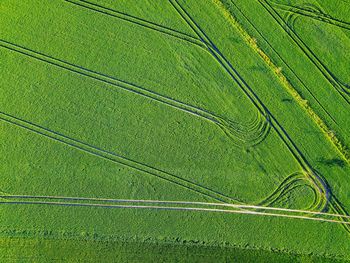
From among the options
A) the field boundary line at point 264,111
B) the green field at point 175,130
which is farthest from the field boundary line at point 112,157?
the field boundary line at point 264,111

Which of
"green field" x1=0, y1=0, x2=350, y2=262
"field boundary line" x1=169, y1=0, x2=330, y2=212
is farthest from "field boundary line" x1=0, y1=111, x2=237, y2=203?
"field boundary line" x1=169, y1=0, x2=330, y2=212

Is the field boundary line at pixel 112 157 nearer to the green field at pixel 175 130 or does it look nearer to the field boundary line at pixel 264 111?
the green field at pixel 175 130

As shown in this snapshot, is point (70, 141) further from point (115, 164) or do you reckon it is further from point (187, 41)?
point (187, 41)

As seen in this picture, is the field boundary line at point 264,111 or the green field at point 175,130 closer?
the green field at point 175,130

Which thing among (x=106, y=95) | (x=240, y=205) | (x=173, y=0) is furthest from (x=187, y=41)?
(x=240, y=205)

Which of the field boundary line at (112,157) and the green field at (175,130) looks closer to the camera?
the green field at (175,130)

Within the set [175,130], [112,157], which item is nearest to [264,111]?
[175,130]

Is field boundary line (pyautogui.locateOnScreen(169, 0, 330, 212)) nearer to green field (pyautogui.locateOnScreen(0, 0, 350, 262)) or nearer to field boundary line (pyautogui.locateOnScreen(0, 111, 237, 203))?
green field (pyautogui.locateOnScreen(0, 0, 350, 262))

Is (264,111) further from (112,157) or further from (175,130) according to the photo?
(112,157)
